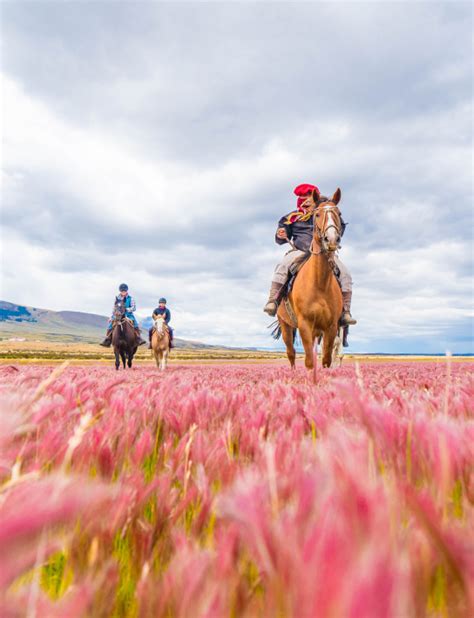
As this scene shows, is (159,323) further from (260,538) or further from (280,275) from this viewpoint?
(260,538)

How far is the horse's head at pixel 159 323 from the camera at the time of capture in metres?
22.2

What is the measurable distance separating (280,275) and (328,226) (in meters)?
3.18

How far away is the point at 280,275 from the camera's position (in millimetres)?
11453

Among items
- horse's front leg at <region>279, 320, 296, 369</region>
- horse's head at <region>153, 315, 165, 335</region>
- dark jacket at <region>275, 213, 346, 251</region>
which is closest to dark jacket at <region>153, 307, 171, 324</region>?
horse's head at <region>153, 315, 165, 335</region>

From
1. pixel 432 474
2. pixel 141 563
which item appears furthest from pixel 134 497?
pixel 432 474

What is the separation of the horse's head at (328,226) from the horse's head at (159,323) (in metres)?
14.4

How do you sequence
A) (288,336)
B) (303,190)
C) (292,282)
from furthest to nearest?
(288,336) → (303,190) → (292,282)

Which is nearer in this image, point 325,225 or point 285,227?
point 325,225

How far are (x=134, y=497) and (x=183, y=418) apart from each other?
101 cm

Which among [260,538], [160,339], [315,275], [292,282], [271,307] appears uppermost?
[292,282]

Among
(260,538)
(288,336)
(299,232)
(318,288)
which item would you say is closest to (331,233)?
(318,288)

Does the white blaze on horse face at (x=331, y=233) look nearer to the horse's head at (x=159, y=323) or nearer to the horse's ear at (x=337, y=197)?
the horse's ear at (x=337, y=197)

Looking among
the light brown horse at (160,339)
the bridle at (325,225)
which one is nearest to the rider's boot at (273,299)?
the bridle at (325,225)

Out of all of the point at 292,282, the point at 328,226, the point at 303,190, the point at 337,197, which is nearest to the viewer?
the point at 328,226
